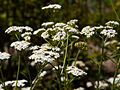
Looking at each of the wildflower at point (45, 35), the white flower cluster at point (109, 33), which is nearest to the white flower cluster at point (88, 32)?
the white flower cluster at point (109, 33)

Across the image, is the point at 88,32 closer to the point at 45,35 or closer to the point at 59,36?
the point at 59,36

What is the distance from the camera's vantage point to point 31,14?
5008 millimetres

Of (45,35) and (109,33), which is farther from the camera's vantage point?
(45,35)

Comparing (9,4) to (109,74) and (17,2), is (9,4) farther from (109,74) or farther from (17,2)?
(109,74)

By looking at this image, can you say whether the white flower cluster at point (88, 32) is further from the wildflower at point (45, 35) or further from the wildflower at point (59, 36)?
the wildflower at point (45, 35)

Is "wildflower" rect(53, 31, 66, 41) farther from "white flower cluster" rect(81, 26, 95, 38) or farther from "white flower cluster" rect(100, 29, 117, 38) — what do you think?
"white flower cluster" rect(100, 29, 117, 38)

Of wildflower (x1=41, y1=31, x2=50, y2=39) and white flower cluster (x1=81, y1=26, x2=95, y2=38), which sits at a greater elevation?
wildflower (x1=41, y1=31, x2=50, y2=39)

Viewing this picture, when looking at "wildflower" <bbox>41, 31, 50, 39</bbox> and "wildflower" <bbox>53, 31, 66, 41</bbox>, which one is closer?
"wildflower" <bbox>53, 31, 66, 41</bbox>

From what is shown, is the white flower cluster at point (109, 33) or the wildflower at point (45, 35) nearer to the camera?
the white flower cluster at point (109, 33)

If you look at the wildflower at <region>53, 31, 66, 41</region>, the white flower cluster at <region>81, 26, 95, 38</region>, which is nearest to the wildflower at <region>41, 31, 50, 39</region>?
the wildflower at <region>53, 31, 66, 41</region>

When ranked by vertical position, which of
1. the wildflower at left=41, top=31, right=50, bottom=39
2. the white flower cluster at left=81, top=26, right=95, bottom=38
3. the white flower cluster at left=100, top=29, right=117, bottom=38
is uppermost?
the wildflower at left=41, top=31, right=50, bottom=39

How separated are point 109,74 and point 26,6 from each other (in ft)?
8.34

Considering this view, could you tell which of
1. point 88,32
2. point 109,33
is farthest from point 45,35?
point 109,33

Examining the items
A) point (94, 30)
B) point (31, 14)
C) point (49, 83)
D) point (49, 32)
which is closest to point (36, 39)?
point (49, 32)
